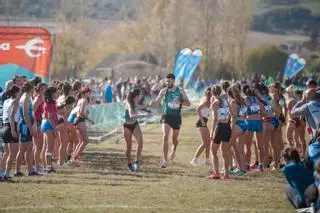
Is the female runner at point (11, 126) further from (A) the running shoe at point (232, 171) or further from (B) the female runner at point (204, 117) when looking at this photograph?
(A) the running shoe at point (232, 171)

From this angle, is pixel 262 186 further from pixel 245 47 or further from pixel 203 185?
pixel 245 47

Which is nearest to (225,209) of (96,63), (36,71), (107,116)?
(36,71)

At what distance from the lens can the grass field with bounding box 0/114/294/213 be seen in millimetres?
13094

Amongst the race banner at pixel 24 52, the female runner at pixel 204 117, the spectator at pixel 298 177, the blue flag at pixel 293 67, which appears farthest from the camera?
the blue flag at pixel 293 67

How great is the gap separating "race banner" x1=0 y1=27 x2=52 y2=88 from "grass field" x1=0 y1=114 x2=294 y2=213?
327cm

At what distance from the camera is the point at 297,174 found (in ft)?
40.4

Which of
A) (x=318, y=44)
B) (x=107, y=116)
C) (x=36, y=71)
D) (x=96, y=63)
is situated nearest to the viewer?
(x=36, y=71)

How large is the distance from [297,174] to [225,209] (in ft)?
4.41

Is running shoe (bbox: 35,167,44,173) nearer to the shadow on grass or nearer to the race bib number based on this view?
the shadow on grass

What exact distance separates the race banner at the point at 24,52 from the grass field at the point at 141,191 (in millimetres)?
3274

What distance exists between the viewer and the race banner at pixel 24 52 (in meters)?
21.4

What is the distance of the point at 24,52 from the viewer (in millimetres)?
21688

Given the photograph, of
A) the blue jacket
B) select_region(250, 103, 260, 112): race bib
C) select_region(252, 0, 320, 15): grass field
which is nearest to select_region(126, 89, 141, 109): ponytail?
select_region(250, 103, 260, 112): race bib

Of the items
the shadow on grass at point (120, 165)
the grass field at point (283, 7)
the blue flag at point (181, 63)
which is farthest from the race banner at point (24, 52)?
the grass field at point (283, 7)
